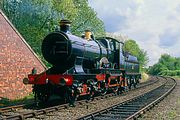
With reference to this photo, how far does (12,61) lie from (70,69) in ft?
13.7

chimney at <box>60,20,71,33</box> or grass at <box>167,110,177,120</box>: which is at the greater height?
chimney at <box>60,20,71,33</box>

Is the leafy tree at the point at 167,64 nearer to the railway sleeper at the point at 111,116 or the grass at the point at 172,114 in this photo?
the grass at the point at 172,114

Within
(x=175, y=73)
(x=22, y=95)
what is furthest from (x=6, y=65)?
(x=175, y=73)

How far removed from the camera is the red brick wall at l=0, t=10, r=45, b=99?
55.4 feet

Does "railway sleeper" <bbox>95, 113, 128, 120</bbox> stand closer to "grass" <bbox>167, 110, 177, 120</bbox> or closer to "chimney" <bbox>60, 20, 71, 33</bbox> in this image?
"grass" <bbox>167, 110, 177, 120</bbox>

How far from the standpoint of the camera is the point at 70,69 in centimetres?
1484

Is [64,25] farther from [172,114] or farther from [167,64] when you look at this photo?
[167,64]

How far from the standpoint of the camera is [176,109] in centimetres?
1393

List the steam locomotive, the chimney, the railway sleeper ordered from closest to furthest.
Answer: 1. the railway sleeper
2. the steam locomotive
3. the chimney

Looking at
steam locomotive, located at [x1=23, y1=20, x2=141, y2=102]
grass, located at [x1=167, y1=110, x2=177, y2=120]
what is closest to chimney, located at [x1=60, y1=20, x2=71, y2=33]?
steam locomotive, located at [x1=23, y1=20, x2=141, y2=102]

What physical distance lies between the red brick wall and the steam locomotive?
2.46 meters

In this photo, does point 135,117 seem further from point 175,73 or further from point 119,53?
point 175,73

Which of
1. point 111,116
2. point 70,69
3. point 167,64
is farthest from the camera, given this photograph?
point 167,64

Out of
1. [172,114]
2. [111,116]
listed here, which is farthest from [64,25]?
[172,114]
